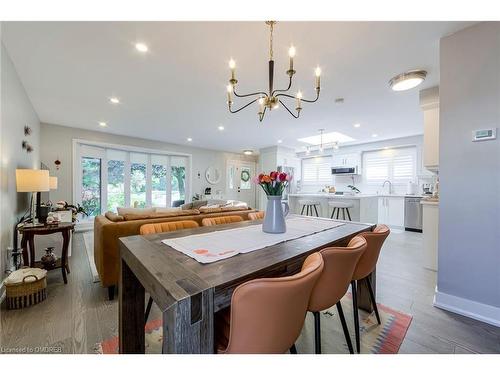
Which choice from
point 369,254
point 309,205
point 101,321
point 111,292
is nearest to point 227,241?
point 369,254

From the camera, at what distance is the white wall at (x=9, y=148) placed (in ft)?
6.97

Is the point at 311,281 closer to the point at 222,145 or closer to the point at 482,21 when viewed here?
the point at 482,21

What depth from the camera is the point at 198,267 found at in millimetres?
964

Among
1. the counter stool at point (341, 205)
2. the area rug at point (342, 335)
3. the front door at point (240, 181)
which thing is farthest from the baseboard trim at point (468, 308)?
the front door at point (240, 181)

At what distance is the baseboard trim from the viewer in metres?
1.70

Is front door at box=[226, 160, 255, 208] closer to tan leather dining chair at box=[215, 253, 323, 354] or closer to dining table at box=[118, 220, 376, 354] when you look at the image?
dining table at box=[118, 220, 376, 354]

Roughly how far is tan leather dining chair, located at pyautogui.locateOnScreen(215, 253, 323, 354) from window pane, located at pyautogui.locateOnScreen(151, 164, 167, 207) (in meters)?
6.27

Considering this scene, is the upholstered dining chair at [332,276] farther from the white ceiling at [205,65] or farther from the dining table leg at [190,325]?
the white ceiling at [205,65]

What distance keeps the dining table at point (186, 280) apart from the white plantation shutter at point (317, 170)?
6.09 meters

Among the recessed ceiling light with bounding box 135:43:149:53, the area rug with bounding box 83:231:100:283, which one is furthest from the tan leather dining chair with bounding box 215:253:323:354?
the area rug with bounding box 83:231:100:283

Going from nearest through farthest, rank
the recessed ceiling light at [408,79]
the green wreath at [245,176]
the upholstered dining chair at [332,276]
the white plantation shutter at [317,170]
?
1. the upholstered dining chair at [332,276]
2. the recessed ceiling light at [408,79]
3. the white plantation shutter at [317,170]
4. the green wreath at [245,176]

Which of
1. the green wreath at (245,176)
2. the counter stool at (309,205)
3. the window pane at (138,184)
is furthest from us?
the green wreath at (245,176)
